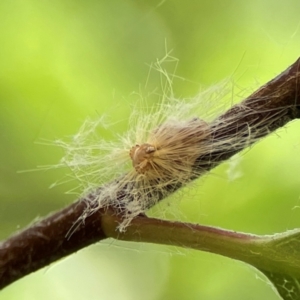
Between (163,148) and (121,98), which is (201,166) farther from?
(121,98)

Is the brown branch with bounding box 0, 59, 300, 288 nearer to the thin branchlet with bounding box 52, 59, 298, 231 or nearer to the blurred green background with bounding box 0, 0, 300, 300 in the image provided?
the thin branchlet with bounding box 52, 59, 298, 231

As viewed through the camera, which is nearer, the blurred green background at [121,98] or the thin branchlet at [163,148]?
the thin branchlet at [163,148]

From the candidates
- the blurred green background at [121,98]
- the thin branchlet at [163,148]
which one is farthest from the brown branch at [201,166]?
the blurred green background at [121,98]

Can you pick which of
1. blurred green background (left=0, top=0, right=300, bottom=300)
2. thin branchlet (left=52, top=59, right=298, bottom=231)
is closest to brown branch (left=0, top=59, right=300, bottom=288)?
thin branchlet (left=52, top=59, right=298, bottom=231)

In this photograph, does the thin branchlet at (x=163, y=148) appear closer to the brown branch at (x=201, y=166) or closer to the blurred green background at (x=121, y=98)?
the brown branch at (x=201, y=166)

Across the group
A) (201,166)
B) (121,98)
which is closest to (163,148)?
(201,166)
